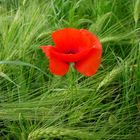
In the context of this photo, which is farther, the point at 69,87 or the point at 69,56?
the point at 69,87

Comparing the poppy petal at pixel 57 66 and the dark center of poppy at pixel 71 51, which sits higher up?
the dark center of poppy at pixel 71 51

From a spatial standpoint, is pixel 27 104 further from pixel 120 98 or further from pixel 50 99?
pixel 120 98

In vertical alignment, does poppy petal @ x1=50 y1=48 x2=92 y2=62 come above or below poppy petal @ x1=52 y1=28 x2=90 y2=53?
below

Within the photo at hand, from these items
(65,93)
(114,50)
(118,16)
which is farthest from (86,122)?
(118,16)
